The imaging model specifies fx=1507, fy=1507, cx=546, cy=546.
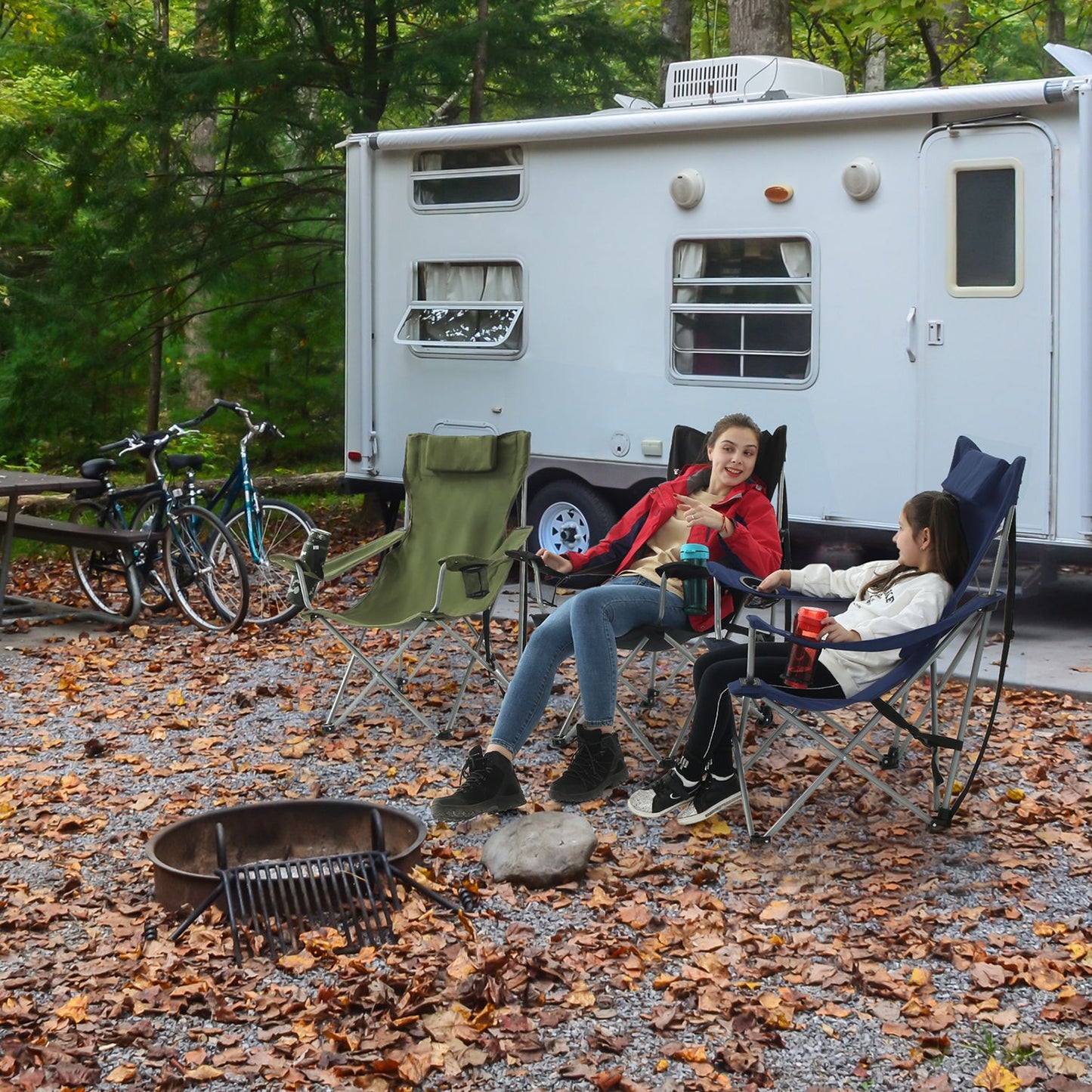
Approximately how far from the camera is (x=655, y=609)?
15.5 ft

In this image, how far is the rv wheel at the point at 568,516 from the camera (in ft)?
25.5

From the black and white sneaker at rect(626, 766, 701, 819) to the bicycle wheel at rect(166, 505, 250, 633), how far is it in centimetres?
306

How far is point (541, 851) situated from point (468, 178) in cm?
503

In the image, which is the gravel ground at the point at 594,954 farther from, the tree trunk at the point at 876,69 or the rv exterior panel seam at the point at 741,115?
the tree trunk at the point at 876,69

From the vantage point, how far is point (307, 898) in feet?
11.7

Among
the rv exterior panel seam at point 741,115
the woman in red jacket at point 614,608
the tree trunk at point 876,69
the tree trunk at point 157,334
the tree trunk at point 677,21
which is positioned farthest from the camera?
the tree trunk at point 876,69

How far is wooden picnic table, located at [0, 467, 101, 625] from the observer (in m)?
6.84

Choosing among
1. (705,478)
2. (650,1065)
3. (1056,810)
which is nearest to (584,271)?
(705,478)

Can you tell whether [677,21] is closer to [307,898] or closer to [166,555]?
[166,555]

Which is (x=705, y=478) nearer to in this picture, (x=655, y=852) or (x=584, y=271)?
(x=655, y=852)

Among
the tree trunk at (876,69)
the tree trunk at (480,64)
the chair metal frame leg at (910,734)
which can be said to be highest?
the tree trunk at (876,69)

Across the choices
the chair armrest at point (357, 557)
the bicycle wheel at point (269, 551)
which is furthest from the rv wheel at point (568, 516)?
the chair armrest at point (357, 557)

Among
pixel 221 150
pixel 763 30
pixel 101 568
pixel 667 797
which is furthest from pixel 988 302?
pixel 221 150

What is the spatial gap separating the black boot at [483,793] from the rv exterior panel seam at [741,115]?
3.70 metres
